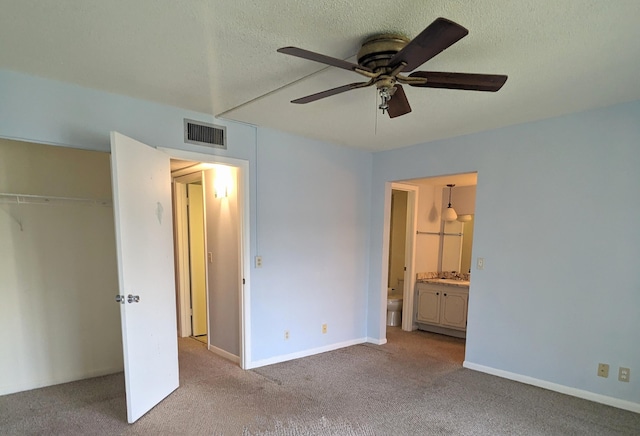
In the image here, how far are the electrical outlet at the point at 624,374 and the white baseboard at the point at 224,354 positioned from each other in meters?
3.42

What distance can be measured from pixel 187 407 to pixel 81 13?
2.70m

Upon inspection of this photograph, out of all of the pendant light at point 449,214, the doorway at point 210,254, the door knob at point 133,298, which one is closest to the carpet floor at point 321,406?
the doorway at point 210,254

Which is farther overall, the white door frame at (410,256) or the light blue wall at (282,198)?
the white door frame at (410,256)

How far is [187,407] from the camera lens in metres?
2.50

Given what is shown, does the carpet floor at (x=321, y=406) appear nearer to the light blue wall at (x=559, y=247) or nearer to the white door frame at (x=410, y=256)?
the light blue wall at (x=559, y=247)

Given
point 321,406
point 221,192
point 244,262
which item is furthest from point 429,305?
point 221,192

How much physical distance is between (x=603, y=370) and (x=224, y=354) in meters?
3.57

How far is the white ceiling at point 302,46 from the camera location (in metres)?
1.43

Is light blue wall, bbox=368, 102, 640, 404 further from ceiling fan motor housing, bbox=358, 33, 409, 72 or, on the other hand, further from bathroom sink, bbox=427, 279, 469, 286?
ceiling fan motor housing, bbox=358, 33, 409, 72

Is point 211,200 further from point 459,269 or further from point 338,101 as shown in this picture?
point 459,269

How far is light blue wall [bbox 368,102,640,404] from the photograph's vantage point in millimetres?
2506

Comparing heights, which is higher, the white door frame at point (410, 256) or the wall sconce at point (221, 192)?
the wall sconce at point (221, 192)

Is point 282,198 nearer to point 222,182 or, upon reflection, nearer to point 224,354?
point 222,182

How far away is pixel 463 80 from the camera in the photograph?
1.60 m
